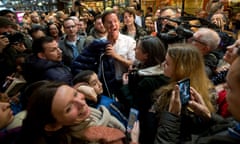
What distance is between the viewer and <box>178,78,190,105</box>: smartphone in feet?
3.98

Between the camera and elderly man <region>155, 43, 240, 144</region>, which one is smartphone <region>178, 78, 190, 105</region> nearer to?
elderly man <region>155, 43, 240, 144</region>

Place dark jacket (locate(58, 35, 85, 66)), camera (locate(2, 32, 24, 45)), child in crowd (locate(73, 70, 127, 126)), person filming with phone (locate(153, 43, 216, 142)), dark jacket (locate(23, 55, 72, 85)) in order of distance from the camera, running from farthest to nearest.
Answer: dark jacket (locate(58, 35, 85, 66)) < camera (locate(2, 32, 24, 45)) < dark jacket (locate(23, 55, 72, 85)) < child in crowd (locate(73, 70, 127, 126)) < person filming with phone (locate(153, 43, 216, 142))

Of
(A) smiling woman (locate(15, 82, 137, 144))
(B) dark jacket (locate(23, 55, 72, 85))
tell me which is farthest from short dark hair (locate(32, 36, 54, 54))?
(A) smiling woman (locate(15, 82, 137, 144))

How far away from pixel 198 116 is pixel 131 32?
231 centimetres

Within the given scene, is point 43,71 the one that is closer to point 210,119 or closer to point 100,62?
point 100,62

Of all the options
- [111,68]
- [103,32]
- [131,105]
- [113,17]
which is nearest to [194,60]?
[131,105]

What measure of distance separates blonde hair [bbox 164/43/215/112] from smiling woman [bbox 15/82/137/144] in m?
0.64

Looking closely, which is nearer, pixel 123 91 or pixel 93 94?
pixel 93 94

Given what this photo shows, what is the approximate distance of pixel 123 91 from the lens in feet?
6.49

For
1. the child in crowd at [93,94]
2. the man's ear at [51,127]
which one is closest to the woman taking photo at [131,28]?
the child in crowd at [93,94]

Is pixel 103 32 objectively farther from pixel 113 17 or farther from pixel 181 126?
pixel 181 126

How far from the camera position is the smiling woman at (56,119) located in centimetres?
104

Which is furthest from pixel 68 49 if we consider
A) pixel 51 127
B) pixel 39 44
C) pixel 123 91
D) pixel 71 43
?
pixel 51 127

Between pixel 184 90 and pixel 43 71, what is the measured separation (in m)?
1.28
